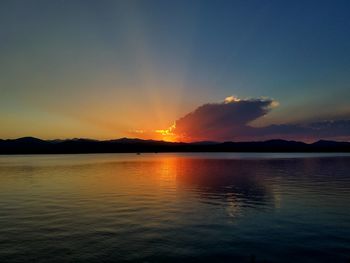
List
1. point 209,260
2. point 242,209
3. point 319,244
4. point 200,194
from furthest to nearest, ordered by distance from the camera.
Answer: point 200,194
point 242,209
point 319,244
point 209,260

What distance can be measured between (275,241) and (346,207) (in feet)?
67.1

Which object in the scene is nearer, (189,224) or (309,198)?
(189,224)

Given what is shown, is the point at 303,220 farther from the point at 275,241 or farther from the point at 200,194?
the point at 200,194

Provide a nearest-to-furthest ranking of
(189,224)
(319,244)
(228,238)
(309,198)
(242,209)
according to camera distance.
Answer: (319,244) → (228,238) → (189,224) → (242,209) → (309,198)

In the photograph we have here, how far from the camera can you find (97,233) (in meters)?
29.6

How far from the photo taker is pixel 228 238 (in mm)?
28047

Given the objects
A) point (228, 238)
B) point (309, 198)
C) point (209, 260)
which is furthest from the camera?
point (309, 198)

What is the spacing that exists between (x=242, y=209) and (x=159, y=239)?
16.4 m

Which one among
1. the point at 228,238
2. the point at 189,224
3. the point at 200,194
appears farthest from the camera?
Answer: the point at 200,194

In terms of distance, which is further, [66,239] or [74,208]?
[74,208]

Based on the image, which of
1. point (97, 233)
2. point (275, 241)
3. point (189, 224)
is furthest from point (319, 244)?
point (97, 233)

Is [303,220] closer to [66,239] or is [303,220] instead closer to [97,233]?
[97,233]

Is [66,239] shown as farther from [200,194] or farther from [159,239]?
[200,194]

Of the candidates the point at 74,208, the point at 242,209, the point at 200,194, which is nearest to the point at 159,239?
the point at 242,209
